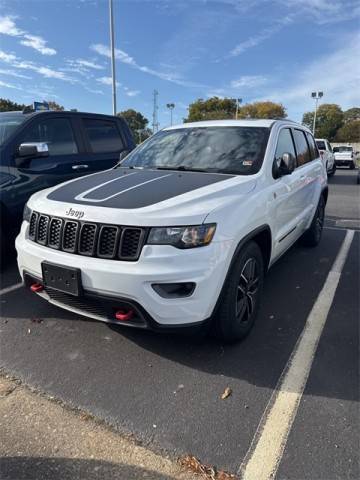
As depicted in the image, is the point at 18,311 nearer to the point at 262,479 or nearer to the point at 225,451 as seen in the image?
the point at 225,451

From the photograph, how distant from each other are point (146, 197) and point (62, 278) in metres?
0.84

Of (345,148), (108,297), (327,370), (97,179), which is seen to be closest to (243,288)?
(327,370)

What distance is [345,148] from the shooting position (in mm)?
30078

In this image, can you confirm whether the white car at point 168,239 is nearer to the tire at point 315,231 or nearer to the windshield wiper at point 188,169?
the windshield wiper at point 188,169

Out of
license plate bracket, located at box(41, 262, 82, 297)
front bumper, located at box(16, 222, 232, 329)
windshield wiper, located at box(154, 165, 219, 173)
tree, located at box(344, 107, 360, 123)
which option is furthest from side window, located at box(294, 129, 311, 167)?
tree, located at box(344, 107, 360, 123)

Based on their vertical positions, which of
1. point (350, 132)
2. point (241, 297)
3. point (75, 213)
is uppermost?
point (350, 132)

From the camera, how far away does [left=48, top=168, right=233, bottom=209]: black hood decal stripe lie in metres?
2.84

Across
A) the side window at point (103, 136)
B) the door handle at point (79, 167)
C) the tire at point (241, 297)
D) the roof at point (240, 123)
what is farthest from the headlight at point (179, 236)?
the side window at point (103, 136)

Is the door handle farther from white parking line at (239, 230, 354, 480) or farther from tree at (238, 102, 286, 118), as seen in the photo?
tree at (238, 102, 286, 118)

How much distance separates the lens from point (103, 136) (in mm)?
6004

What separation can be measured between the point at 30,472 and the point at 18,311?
1.99 m

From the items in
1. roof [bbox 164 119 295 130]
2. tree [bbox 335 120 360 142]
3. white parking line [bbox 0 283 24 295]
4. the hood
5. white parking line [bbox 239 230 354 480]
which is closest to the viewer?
white parking line [bbox 239 230 354 480]

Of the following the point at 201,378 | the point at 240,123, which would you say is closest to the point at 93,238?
the point at 201,378

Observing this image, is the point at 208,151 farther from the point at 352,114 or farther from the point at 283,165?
the point at 352,114
